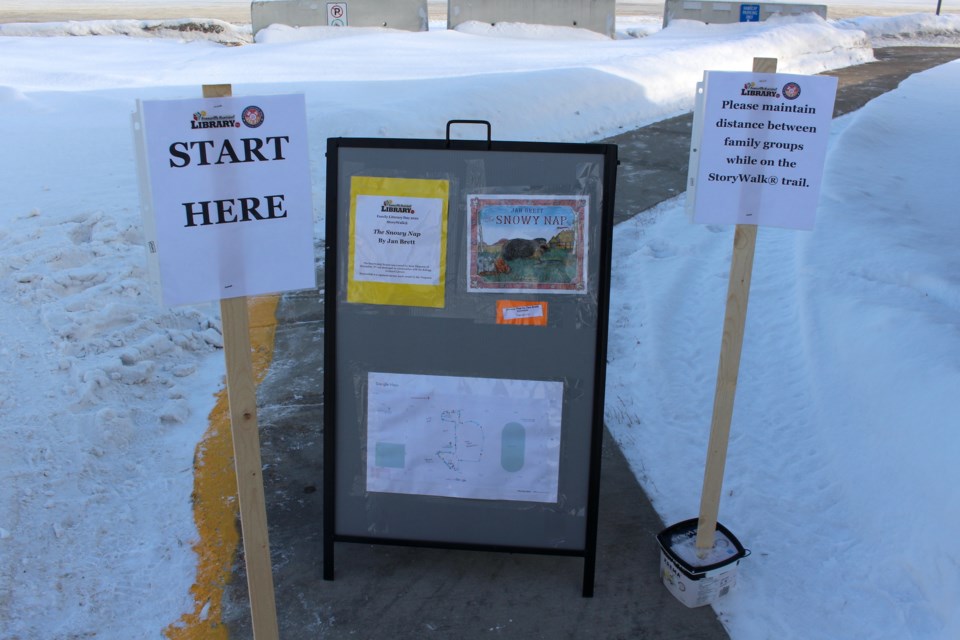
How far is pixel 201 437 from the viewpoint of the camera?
4.41 metres

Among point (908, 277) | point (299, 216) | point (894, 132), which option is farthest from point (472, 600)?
point (894, 132)

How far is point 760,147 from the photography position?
3045 mm

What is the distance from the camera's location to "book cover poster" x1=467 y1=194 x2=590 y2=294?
324 cm

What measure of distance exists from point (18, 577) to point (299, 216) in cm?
211

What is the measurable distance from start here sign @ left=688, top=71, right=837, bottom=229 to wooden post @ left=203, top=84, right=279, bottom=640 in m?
1.75

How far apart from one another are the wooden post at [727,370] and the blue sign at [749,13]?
21041 millimetres

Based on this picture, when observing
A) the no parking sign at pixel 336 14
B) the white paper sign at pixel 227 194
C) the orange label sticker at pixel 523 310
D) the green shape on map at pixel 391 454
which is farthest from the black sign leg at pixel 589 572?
the no parking sign at pixel 336 14

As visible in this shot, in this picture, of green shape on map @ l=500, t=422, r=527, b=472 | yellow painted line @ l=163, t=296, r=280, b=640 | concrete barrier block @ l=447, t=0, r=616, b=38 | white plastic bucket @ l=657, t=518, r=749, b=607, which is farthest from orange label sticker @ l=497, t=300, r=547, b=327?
concrete barrier block @ l=447, t=0, r=616, b=38

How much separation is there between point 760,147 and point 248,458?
2.17 meters

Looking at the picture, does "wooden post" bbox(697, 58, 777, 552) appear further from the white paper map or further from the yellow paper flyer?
the yellow paper flyer

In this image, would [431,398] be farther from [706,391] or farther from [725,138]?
[706,391]

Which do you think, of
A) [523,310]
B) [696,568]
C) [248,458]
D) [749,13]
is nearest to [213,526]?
[248,458]

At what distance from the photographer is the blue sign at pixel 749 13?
21.8 meters

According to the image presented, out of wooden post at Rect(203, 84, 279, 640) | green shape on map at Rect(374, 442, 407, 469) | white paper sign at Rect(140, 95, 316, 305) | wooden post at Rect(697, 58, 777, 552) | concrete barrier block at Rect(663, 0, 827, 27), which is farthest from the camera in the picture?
concrete barrier block at Rect(663, 0, 827, 27)
